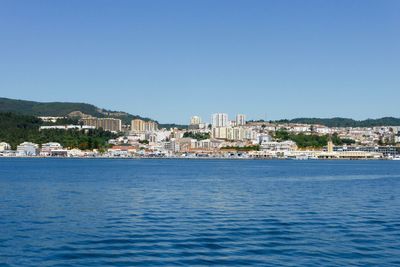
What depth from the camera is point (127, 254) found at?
11.4 m

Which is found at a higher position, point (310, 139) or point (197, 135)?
point (197, 135)

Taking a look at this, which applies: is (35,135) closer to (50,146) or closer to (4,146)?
(50,146)

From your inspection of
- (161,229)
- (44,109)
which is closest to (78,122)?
(44,109)

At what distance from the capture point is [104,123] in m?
177

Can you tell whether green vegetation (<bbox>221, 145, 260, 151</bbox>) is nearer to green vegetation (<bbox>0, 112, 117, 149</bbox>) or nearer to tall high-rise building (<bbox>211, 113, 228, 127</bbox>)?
green vegetation (<bbox>0, 112, 117, 149</bbox>)

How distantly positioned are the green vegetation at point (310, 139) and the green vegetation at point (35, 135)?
44672mm

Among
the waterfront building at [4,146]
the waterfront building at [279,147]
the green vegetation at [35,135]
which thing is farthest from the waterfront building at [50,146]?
the waterfront building at [279,147]

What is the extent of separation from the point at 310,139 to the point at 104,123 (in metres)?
59.7

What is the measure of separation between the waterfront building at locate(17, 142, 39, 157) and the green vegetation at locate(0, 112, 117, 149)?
3831mm

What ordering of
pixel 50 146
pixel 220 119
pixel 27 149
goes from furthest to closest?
pixel 220 119 < pixel 50 146 < pixel 27 149

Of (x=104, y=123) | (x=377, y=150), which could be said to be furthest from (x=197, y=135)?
(x=377, y=150)

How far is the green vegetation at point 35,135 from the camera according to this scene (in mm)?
126062

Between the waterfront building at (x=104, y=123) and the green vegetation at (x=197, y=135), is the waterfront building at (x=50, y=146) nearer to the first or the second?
the waterfront building at (x=104, y=123)

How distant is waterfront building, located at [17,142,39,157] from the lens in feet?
382
